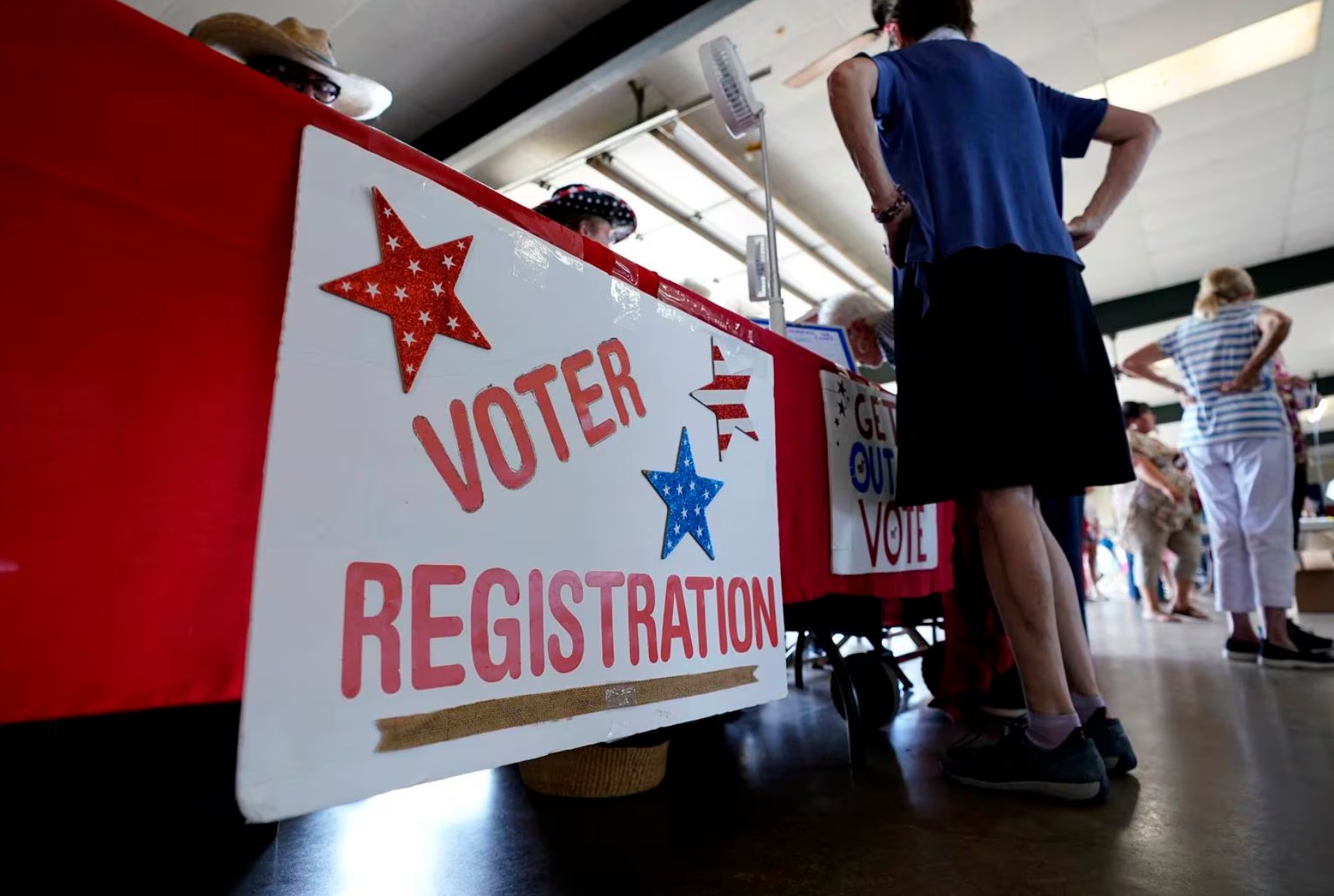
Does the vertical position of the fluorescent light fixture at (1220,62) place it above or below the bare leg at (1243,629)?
above

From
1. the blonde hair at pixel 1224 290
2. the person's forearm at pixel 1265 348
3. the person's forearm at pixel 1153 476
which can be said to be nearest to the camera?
the person's forearm at pixel 1265 348

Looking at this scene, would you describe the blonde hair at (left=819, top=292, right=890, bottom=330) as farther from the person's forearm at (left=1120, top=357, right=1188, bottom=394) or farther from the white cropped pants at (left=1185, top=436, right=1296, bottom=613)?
the white cropped pants at (left=1185, top=436, right=1296, bottom=613)

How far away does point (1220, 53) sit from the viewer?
4324mm

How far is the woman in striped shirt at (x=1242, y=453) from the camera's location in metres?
2.31

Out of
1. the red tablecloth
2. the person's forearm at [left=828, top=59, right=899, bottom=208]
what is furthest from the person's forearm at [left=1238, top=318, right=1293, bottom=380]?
the red tablecloth

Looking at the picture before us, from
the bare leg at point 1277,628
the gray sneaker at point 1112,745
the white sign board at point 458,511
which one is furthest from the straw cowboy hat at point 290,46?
the bare leg at point 1277,628

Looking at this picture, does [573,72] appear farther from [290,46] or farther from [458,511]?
[458,511]

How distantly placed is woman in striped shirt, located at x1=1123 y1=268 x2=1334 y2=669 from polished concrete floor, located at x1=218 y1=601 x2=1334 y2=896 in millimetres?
1092

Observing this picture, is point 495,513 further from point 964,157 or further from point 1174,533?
point 1174,533

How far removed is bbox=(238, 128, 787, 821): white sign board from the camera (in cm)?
51

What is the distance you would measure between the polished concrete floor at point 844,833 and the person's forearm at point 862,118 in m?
0.91

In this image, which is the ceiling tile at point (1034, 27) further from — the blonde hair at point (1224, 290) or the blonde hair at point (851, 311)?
the blonde hair at point (851, 311)

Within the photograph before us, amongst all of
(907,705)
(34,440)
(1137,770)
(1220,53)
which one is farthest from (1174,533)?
(34,440)

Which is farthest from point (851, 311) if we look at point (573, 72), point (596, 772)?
point (573, 72)
